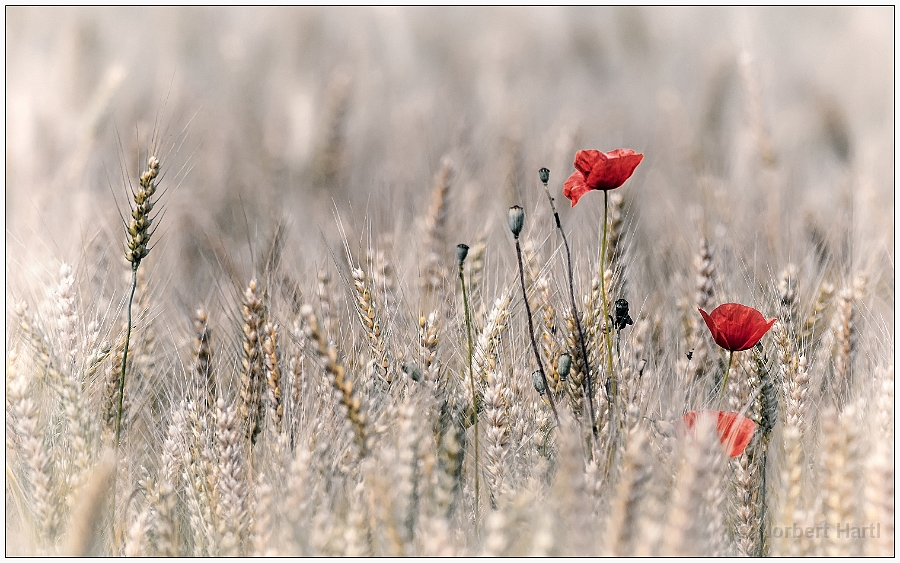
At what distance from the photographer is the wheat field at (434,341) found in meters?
0.70

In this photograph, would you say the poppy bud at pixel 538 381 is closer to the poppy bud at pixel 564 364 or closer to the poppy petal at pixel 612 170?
the poppy bud at pixel 564 364

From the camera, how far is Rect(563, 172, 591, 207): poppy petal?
2.70 feet

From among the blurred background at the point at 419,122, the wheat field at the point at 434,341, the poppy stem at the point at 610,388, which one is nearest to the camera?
the wheat field at the point at 434,341

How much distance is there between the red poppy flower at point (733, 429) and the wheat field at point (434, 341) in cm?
4

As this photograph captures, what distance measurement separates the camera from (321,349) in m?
0.73

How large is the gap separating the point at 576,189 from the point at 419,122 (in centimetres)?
128

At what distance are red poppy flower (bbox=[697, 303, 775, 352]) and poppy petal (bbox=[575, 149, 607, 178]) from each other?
223mm

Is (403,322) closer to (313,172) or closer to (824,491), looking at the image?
(824,491)

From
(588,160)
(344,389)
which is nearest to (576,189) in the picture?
(588,160)

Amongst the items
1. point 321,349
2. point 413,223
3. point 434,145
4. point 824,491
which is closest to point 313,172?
point 434,145

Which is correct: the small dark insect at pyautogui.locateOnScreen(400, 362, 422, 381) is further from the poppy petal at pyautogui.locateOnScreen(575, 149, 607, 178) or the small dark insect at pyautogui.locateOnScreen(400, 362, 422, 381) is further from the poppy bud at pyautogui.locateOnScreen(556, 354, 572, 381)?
the poppy petal at pyautogui.locateOnScreen(575, 149, 607, 178)

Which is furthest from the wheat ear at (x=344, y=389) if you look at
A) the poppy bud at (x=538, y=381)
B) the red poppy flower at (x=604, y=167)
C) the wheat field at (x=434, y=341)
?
the red poppy flower at (x=604, y=167)

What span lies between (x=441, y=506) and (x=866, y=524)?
430 millimetres

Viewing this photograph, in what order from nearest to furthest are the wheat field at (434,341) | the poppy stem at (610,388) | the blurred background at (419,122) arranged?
the wheat field at (434,341) < the poppy stem at (610,388) < the blurred background at (419,122)
